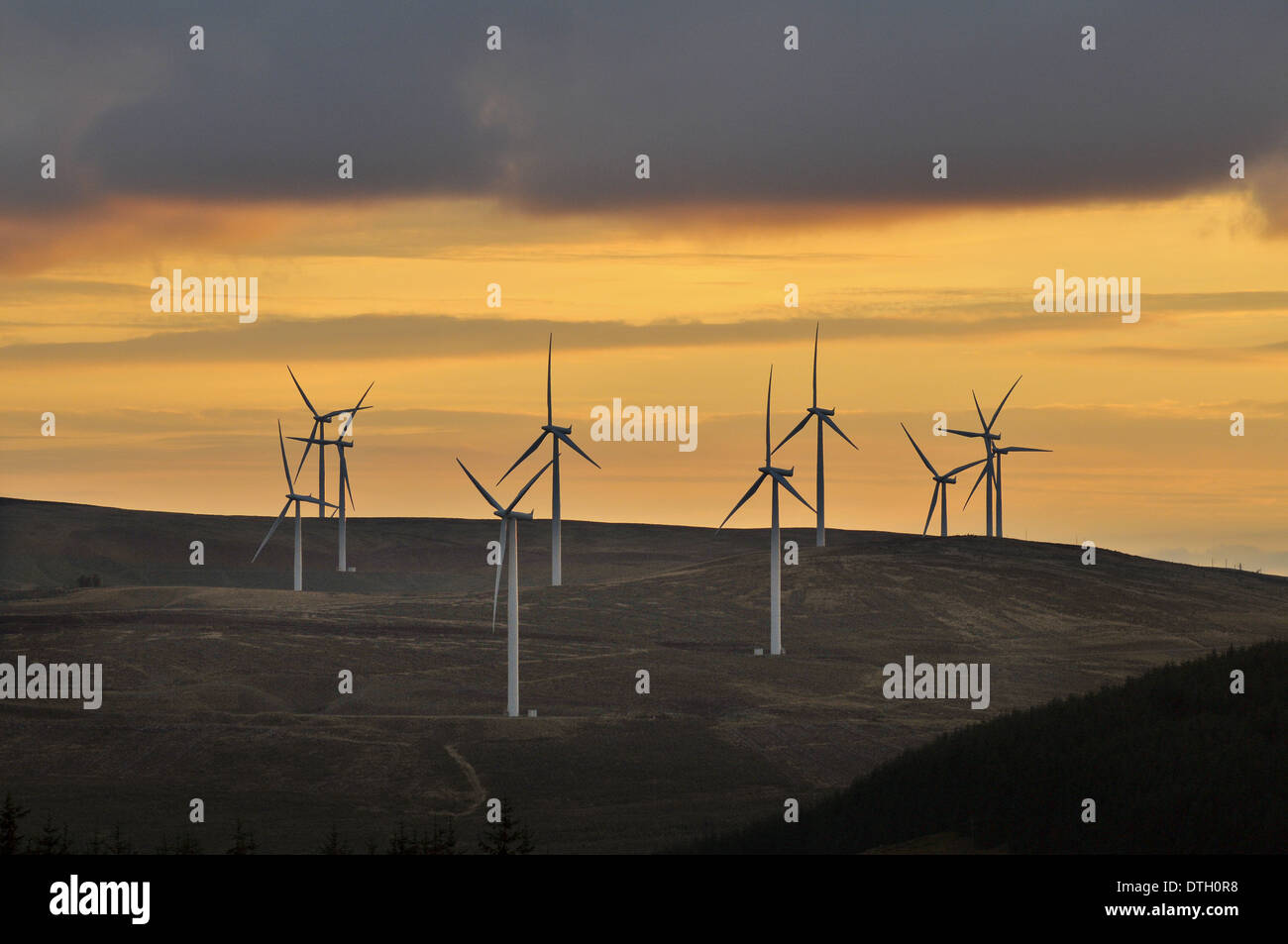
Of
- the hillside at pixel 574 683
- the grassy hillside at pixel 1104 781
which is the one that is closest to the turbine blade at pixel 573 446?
the hillside at pixel 574 683

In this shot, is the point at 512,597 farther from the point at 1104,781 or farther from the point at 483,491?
the point at 1104,781

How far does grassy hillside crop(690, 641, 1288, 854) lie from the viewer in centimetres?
4131

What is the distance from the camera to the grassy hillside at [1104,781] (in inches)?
1626

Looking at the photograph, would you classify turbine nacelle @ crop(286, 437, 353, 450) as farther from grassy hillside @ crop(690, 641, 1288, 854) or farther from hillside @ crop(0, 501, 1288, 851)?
grassy hillside @ crop(690, 641, 1288, 854)

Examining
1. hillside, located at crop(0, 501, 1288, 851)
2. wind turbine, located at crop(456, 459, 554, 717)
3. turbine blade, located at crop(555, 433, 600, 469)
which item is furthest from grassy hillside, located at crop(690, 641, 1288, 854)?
turbine blade, located at crop(555, 433, 600, 469)

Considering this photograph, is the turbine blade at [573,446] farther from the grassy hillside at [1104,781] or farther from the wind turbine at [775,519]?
the grassy hillside at [1104,781]

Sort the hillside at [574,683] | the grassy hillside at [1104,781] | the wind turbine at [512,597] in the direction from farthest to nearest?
the wind turbine at [512,597], the hillside at [574,683], the grassy hillside at [1104,781]

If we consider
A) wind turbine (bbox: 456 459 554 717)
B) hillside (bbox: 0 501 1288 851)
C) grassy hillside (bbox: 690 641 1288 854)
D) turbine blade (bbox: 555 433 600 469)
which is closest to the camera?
grassy hillside (bbox: 690 641 1288 854)

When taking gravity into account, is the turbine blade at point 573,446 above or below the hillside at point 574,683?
above

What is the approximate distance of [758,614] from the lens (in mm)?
131125

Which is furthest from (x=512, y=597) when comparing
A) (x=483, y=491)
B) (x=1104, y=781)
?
(x=1104, y=781)
